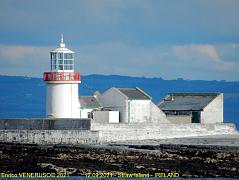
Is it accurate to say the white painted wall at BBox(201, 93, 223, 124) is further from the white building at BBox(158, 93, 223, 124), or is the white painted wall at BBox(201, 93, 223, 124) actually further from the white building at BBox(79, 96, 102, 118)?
the white building at BBox(79, 96, 102, 118)

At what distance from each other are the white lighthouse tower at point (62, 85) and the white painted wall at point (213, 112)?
28.1ft

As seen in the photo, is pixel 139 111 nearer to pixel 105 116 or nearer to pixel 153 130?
pixel 153 130

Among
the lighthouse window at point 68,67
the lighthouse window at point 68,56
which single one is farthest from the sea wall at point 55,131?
the lighthouse window at point 68,56

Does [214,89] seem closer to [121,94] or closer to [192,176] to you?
[121,94]

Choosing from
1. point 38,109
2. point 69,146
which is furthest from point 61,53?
point 38,109

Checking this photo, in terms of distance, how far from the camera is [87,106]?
2024 inches

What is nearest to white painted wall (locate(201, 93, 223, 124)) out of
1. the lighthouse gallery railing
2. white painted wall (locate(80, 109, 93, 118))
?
white painted wall (locate(80, 109, 93, 118))

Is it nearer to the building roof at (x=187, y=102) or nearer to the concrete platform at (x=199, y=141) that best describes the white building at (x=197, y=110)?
the building roof at (x=187, y=102)

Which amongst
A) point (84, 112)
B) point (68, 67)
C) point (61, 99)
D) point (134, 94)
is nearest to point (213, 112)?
point (134, 94)

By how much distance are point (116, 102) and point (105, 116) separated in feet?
3.54

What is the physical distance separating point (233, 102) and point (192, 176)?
74203mm

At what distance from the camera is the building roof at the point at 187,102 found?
55875 millimetres

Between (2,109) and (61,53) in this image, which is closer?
(61,53)

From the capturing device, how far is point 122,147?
Result: 44.3m
